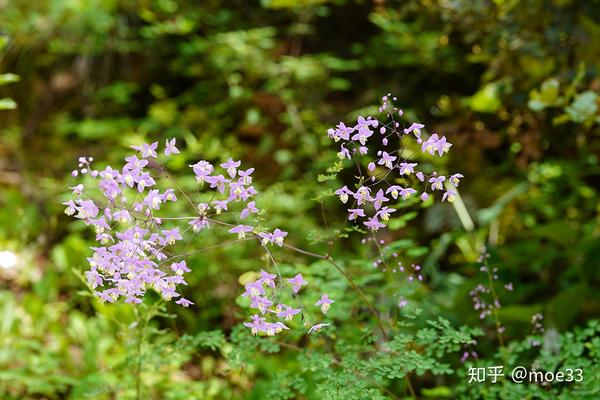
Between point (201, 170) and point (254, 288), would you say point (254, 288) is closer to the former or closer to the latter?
point (254, 288)

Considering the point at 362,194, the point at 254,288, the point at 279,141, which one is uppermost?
the point at 362,194

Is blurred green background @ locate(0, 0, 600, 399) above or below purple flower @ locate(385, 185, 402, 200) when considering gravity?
below

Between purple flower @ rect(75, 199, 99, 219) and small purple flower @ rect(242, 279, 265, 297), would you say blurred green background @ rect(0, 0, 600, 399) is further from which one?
purple flower @ rect(75, 199, 99, 219)

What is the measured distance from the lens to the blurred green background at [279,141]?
204 cm

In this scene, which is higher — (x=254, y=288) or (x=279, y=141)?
(x=254, y=288)

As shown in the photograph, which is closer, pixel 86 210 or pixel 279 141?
pixel 86 210

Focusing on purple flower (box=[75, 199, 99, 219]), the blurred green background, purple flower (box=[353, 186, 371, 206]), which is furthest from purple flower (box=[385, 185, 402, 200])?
purple flower (box=[75, 199, 99, 219])

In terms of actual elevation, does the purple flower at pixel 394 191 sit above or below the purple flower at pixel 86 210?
above

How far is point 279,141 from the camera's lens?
289 cm

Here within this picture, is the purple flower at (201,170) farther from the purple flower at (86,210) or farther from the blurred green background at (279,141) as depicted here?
the blurred green background at (279,141)

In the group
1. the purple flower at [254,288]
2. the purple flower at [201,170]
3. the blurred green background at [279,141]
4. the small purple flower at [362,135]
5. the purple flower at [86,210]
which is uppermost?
the small purple flower at [362,135]

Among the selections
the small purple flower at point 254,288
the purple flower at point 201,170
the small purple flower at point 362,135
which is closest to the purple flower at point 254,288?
the small purple flower at point 254,288

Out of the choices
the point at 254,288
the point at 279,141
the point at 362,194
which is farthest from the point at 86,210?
the point at 279,141

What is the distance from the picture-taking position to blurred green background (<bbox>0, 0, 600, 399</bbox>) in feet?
6.69
